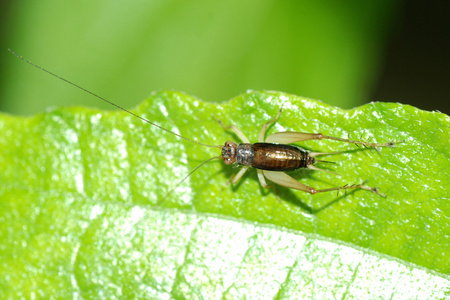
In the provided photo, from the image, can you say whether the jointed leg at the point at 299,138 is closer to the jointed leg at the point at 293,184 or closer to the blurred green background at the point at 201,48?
the jointed leg at the point at 293,184

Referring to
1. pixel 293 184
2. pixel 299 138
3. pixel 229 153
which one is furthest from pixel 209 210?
pixel 299 138

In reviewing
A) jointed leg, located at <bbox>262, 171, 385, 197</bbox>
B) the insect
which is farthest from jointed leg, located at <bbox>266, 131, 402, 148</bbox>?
jointed leg, located at <bbox>262, 171, 385, 197</bbox>

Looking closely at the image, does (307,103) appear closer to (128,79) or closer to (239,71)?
(239,71)

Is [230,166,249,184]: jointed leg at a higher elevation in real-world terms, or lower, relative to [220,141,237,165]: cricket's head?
lower

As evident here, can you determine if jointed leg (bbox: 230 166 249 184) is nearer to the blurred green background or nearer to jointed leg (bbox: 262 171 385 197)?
jointed leg (bbox: 262 171 385 197)

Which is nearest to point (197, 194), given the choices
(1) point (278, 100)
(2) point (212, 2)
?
(1) point (278, 100)

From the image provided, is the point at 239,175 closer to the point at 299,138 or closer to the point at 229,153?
the point at 229,153
